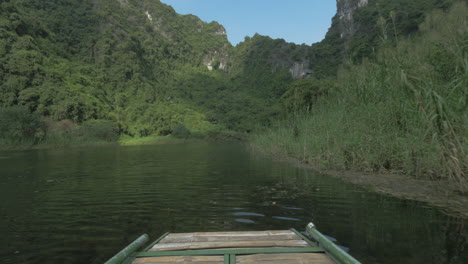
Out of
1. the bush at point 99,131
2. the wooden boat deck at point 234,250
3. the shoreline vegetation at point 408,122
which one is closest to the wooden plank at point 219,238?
the wooden boat deck at point 234,250

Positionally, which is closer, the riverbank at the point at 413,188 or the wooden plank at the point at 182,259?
the wooden plank at the point at 182,259

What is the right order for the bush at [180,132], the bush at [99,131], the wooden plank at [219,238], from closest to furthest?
the wooden plank at [219,238]
the bush at [99,131]
the bush at [180,132]

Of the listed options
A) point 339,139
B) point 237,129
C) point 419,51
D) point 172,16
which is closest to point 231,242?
point 419,51

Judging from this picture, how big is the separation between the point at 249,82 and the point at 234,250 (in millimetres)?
132935

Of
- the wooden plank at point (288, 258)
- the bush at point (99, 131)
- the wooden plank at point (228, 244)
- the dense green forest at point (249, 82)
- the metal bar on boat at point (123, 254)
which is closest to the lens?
the metal bar on boat at point (123, 254)

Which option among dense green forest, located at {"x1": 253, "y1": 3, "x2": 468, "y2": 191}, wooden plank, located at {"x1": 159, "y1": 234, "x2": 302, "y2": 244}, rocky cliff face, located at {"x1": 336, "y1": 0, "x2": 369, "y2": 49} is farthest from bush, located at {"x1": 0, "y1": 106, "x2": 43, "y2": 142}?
rocky cliff face, located at {"x1": 336, "y1": 0, "x2": 369, "y2": 49}

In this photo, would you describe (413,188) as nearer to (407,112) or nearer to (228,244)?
(407,112)

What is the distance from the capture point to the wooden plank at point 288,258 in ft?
9.11

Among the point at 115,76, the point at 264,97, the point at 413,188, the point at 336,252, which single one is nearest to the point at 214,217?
the point at 336,252

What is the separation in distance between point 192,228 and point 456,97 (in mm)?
5505

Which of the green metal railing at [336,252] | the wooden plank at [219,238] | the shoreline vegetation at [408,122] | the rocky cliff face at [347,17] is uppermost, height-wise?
the rocky cliff face at [347,17]

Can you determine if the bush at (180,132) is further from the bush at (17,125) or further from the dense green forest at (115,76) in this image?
the bush at (17,125)

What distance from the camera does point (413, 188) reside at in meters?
7.40

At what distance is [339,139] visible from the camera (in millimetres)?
10906
